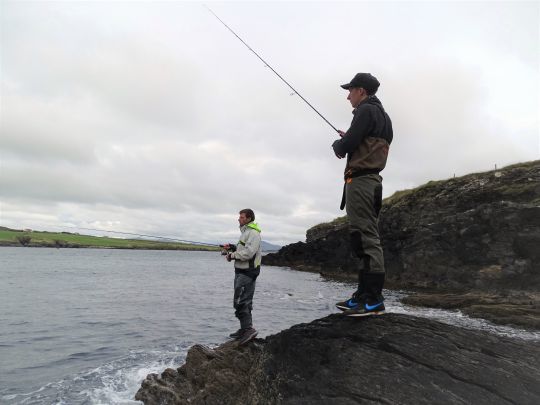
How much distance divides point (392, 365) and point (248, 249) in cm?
422

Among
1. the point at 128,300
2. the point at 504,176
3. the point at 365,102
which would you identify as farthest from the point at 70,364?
the point at 504,176

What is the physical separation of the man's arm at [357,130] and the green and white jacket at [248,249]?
11.2 ft

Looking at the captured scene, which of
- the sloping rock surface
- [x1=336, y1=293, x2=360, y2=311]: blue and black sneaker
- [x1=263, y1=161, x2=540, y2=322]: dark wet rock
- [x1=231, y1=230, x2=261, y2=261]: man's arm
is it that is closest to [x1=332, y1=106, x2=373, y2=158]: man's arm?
[x1=336, y1=293, x2=360, y2=311]: blue and black sneaker

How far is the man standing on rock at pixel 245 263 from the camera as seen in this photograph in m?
8.73

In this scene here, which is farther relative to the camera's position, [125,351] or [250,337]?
[125,351]

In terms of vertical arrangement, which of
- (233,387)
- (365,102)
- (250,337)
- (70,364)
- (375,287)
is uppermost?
(365,102)

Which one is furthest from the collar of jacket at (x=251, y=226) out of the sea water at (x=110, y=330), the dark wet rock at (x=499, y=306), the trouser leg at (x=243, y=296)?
the dark wet rock at (x=499, y=306)

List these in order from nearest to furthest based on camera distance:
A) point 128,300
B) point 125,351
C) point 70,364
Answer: point 70,364 → point 125,351 → point 128,300

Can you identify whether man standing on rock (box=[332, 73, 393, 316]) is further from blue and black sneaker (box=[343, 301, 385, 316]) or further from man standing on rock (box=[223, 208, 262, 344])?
man standing on rock (box=[223, 208, 262, 344])

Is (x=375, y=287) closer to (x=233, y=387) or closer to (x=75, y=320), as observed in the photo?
(x=233, y=387)

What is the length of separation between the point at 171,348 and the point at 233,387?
31.3 ft

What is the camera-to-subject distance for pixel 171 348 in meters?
16.7

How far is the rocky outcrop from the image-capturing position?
4.83 metres

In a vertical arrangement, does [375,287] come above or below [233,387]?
above
